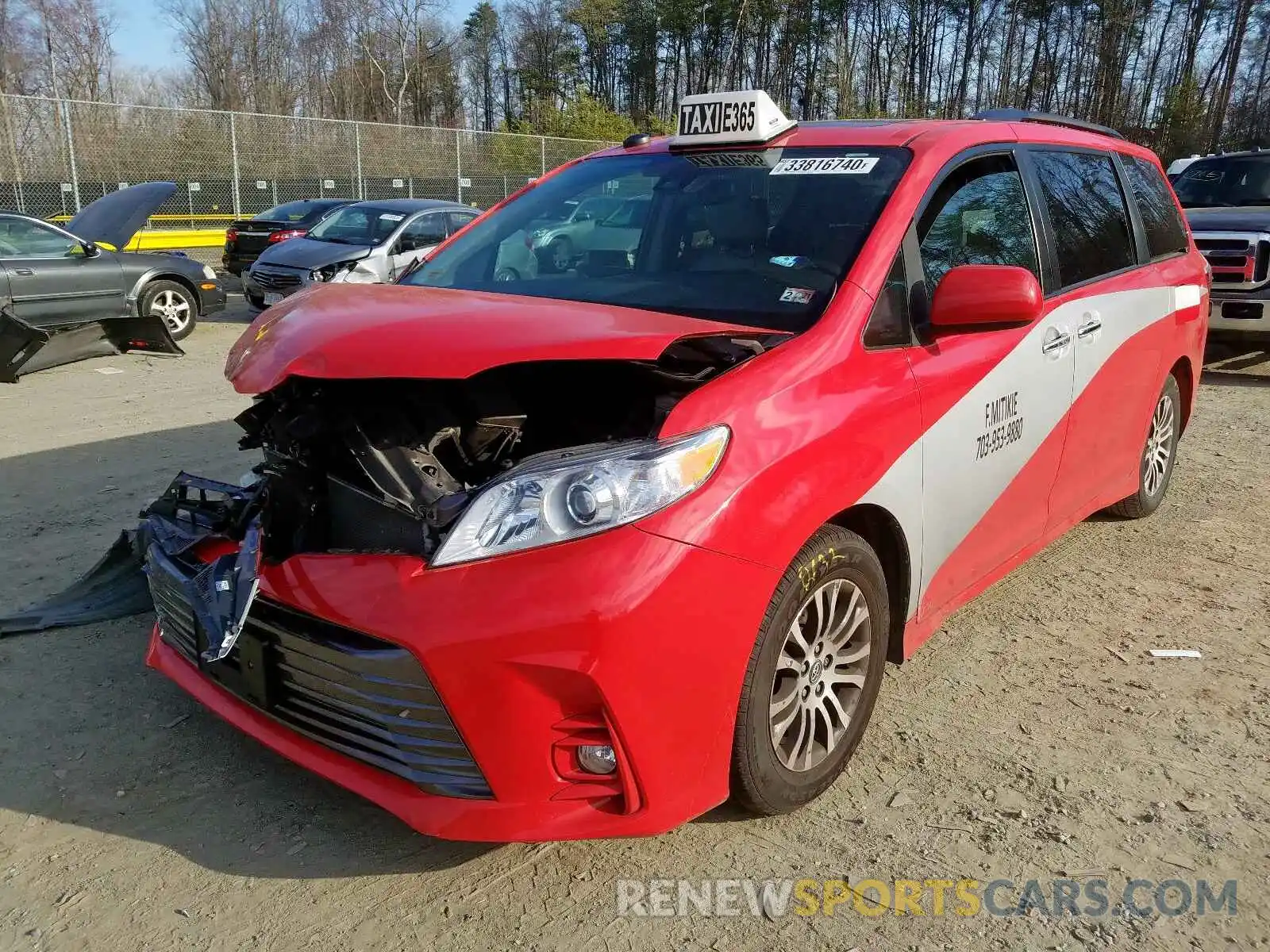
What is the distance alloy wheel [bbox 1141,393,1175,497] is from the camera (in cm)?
508

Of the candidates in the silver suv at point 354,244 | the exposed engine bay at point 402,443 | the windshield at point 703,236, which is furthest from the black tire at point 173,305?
the exposed engine bay at point 402,443

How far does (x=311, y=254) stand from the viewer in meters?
12.4

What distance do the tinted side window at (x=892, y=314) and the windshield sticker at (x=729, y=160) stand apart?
28.2 inches

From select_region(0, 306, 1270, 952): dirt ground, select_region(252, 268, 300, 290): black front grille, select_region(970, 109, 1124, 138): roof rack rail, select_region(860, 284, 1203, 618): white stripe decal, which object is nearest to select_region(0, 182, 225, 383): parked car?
select_region(252, 268, 300, 290): black front grille

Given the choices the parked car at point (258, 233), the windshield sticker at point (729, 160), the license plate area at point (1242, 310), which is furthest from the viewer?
the parked car at point (258, 233)

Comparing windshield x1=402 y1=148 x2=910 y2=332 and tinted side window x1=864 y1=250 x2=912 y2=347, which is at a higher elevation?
windshield x1=402 y1=148 x2=910 y2=332

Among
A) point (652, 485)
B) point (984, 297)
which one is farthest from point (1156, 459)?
point (652, 485)

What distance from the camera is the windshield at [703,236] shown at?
3.04 m

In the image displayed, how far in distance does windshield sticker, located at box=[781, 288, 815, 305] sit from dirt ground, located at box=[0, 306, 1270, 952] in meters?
1.40

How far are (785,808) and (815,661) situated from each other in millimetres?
401

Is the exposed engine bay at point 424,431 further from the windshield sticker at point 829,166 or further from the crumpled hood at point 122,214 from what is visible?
the crumpled hood at point 122,214

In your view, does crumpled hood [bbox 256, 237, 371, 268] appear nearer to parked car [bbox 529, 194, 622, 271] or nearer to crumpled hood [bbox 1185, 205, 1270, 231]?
parked car [bbox 529, 194, 622, 271]

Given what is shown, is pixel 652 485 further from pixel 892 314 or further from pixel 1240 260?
pixel 1240 260

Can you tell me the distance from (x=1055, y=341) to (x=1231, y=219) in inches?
310
